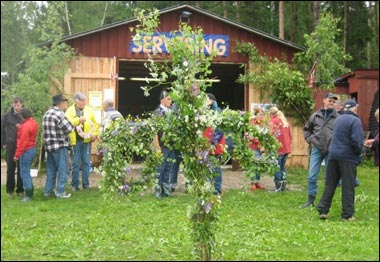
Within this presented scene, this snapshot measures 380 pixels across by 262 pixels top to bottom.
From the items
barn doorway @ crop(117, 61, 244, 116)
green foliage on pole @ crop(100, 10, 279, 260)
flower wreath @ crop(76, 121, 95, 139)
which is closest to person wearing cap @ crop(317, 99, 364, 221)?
green foliage on pole @ crop(100, 10, 279, 260)

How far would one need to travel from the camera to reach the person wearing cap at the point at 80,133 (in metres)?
9.89

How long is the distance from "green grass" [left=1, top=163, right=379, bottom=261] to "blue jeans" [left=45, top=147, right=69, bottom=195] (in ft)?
0.97

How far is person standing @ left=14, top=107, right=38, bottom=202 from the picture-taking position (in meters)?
8.82

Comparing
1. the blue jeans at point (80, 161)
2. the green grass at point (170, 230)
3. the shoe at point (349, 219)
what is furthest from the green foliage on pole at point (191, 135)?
the blue jeans at point (80, 161)

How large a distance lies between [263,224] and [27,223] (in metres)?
2.97

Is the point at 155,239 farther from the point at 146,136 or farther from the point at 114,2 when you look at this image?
the point at 114,2

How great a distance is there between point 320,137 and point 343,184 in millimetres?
1211

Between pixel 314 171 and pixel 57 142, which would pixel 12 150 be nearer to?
pixel 57 142

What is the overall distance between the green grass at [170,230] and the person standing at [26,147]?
0.33 m

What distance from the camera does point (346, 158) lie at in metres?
7.30

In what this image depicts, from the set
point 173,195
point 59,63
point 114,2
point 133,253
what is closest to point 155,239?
point 133,253

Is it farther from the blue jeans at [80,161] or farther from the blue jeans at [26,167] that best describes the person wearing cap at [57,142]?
the blue jeans at [80,161]

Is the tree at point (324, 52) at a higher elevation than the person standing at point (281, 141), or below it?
higher

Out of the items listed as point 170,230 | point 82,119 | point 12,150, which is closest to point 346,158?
point 170,230
